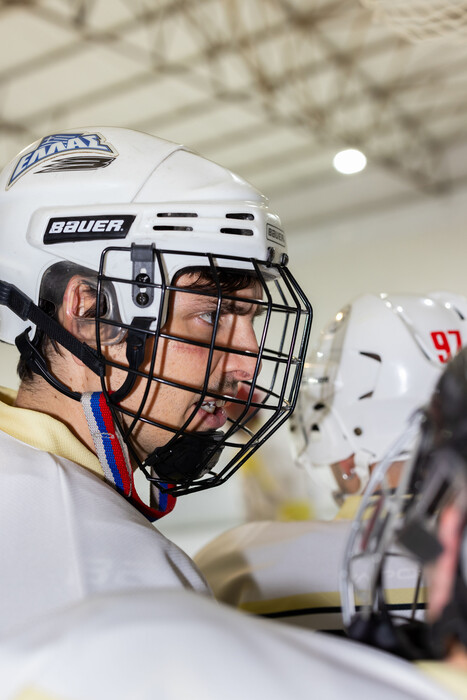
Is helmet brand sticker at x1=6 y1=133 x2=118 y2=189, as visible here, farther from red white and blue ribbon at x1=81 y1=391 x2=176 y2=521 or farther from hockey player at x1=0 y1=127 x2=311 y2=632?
red white and blue ribbon at x1=81 y1=391 x2=176 y2=521

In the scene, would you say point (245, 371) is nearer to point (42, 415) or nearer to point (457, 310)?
point (42, 415)

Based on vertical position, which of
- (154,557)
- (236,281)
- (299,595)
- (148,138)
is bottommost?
(299,595)

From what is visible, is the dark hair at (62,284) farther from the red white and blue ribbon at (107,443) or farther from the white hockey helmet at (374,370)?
the white hockey helmet at (374,370)


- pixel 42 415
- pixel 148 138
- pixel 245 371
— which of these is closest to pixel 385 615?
pixel 42 415

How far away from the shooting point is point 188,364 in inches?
67.7

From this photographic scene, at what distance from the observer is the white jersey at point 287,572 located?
1.93 m

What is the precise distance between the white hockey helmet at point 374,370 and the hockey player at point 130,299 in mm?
734

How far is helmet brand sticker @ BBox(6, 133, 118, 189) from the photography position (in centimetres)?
175

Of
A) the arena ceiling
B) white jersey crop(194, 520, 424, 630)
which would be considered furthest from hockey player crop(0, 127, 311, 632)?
the arena ceiling

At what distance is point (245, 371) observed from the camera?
1.82 m

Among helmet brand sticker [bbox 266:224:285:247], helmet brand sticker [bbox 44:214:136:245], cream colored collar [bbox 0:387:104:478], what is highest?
helmet brand sticker [bbox 266:224:285:247]

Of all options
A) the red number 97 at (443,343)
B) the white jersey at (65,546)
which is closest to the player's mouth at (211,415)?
the white jersey at (65,546)

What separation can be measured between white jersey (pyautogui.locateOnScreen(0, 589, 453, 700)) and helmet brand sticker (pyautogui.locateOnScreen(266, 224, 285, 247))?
1141 millimetres

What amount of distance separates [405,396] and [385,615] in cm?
164
